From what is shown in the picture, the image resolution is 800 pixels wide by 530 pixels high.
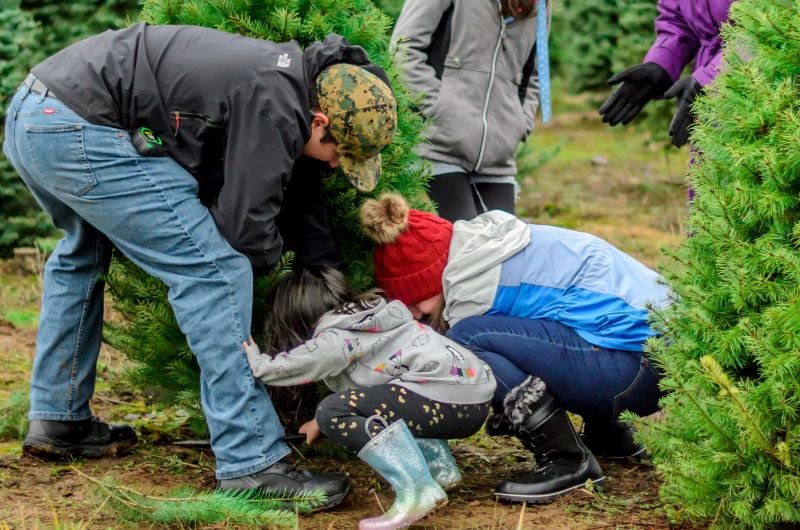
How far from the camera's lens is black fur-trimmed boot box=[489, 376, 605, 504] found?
11.6 feet

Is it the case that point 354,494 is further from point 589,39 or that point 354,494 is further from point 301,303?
point 589,39

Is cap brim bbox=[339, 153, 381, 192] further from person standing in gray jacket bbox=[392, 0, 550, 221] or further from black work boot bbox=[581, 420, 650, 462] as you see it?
black work boot bbox=[581, 420, 650, 462]

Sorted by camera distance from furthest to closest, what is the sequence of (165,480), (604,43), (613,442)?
(604,43) → (613,442) → (165,480)

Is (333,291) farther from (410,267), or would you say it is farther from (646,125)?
(646,125)

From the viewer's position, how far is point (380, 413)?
3.28 meters

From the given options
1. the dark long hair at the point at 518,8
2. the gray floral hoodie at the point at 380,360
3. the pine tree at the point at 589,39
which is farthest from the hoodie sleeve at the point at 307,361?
the pine tree at the point at 589,39

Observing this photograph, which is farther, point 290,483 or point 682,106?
point 682,106

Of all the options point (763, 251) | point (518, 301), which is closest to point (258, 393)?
point (518, 301)

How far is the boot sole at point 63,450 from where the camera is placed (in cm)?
384

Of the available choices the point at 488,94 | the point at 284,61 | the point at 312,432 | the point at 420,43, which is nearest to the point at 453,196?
the point at 488,94

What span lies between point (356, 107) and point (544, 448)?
4.28 feet

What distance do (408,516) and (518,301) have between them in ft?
2.78

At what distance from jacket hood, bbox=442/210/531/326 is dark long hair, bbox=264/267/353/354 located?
1.17 feet

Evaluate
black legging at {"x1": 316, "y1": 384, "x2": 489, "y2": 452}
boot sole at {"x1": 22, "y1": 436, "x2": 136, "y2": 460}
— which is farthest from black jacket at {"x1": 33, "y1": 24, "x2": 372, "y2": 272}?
boot sole at {"x1": 22, "y1": 436, "x2": 136, "y2": 460}
